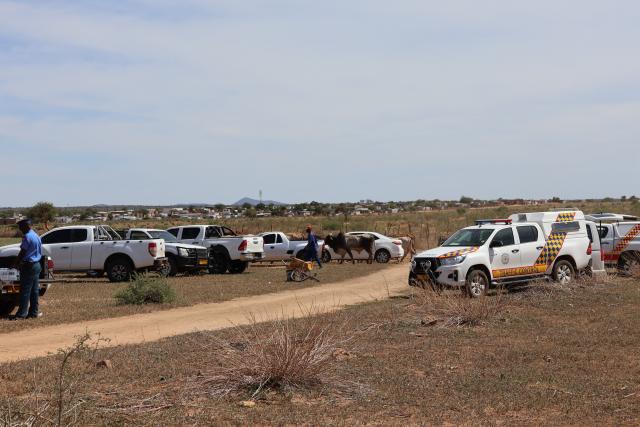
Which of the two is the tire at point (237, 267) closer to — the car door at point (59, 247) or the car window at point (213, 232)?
the car window at point (213, 232)

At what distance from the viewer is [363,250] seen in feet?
Answer: 108

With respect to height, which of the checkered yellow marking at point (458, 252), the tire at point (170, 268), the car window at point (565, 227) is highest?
the car window at point (565, 227)

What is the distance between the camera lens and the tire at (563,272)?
19.4 m

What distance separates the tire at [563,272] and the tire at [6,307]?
12.7 meters

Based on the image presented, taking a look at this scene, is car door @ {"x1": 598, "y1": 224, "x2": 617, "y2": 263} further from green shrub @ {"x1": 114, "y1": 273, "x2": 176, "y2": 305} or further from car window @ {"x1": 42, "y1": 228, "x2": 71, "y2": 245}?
car window @ {"x1": 42, "y1": 228, "x2": 71, "y2": 245}

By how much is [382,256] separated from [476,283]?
15483 mm

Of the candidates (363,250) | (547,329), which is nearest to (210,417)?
(547,329)

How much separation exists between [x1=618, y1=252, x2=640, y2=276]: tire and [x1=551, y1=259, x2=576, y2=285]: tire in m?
2.80

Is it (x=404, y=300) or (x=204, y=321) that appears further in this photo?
(x=404, y=300)

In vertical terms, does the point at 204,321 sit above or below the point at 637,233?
below

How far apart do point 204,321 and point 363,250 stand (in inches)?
740

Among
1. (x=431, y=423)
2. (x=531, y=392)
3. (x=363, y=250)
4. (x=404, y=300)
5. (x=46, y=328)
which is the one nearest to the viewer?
(x=431, y=423)

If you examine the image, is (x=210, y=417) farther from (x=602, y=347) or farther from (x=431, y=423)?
(x=602, y=347)

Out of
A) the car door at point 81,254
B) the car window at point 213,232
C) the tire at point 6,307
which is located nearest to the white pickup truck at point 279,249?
the car window at point 213,232
